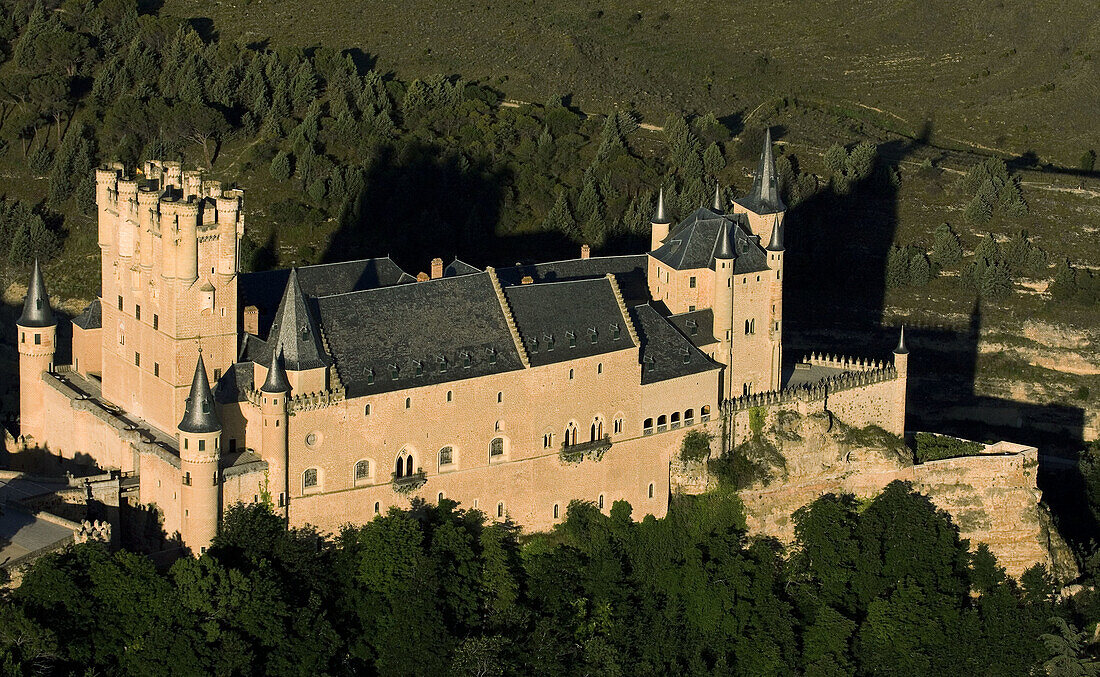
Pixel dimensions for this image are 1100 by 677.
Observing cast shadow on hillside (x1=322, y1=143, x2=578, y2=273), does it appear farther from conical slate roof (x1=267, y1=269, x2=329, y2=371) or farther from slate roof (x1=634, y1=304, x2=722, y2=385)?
conical slate roof (x1=267, y1=269, x2=329, y2=371)

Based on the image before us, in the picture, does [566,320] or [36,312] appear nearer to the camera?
[566,320]

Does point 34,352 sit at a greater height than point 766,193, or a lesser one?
lesser

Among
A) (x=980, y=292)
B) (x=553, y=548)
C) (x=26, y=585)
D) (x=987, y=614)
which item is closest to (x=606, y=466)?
(x=553, y=548)

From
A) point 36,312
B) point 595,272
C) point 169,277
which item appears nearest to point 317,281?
point 169,277

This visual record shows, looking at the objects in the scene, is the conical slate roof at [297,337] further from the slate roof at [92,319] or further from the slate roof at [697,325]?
the slate roof at [697,325]

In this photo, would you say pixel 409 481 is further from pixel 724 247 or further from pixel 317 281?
pixel 724 247

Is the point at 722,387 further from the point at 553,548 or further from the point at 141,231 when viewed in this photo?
the point at 141,231
